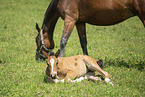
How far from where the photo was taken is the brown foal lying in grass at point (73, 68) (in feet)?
16.6

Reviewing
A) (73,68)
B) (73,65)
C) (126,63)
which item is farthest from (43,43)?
(126,63)

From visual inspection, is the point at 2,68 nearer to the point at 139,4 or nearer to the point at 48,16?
the point at 48,16

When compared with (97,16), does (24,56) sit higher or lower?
lower

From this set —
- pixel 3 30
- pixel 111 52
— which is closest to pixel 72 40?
pixel 111 52

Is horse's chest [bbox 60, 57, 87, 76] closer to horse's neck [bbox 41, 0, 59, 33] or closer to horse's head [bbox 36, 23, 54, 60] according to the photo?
horse's head [bbox 36, 23, 54, 60]

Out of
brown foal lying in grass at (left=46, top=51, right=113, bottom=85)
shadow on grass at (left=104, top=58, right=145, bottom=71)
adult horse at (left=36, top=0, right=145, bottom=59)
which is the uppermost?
adult horse at (left=36, top=0, right=145, bottom=59)

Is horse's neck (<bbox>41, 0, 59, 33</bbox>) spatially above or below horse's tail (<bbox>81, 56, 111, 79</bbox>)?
above

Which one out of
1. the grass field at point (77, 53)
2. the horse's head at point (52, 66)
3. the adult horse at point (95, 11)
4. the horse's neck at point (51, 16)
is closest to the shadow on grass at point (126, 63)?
the grass field at point (77, 53)

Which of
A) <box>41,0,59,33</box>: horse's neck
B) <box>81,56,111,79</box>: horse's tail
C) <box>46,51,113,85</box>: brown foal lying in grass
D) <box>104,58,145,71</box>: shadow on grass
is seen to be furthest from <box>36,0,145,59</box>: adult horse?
<box>104,58,145,71</box>: shadow on grass

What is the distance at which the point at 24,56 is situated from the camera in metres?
8.34

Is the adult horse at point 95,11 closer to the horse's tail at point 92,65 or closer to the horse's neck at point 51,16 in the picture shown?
the horse's neck at point 51,16

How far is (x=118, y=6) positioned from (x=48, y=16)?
2610 mm

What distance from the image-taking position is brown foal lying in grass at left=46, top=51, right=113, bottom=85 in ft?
16.6

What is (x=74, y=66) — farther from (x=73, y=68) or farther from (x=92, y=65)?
(x=92, y=65)
